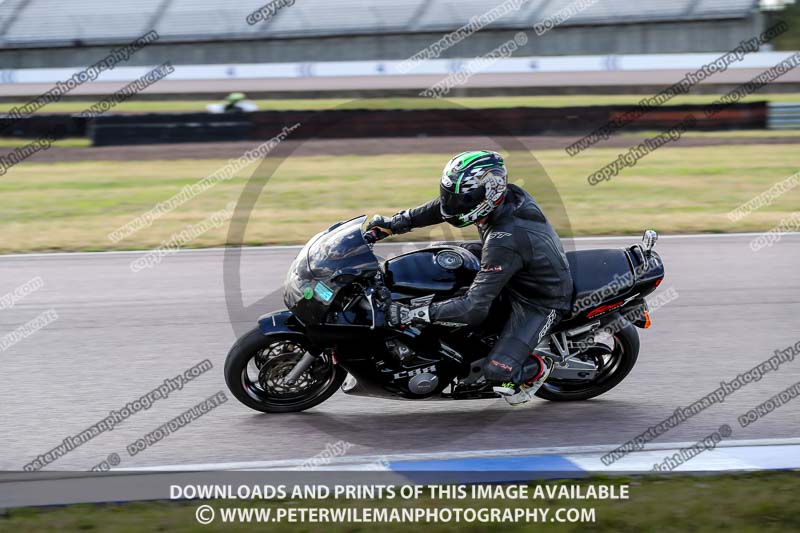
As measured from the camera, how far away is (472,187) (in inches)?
203

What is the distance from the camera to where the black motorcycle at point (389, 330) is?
212 inches

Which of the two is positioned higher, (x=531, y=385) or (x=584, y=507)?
(x=531, y=385)

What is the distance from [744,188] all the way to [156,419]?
11.7 meters

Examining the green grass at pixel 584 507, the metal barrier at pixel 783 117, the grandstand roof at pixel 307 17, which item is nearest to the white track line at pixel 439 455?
the green grass at pixel 584 507

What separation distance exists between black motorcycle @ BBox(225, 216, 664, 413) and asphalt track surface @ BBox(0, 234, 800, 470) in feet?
0.87

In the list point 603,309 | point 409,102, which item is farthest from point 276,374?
point 409,102

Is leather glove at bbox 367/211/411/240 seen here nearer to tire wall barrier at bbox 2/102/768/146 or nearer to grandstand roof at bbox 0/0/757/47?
tire wall barrier at bbox 2/102/768/146

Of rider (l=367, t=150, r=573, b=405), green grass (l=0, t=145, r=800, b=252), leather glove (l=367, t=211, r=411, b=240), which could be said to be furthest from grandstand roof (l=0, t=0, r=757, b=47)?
rider (l=367, t=150, r=573, b=405)

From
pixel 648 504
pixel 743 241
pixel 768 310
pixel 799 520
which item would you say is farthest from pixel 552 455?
pixel 743 241

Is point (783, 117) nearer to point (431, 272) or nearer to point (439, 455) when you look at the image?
point (431, 272)

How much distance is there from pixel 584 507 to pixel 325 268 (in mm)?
2014

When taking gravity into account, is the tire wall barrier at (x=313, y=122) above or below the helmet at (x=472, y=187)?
above

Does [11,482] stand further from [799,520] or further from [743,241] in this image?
[743,241]

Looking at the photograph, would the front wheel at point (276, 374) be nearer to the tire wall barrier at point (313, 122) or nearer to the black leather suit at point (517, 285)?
the black leather suit at point (517, 285)
